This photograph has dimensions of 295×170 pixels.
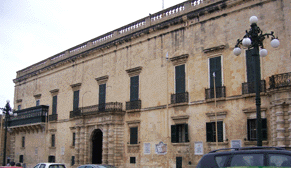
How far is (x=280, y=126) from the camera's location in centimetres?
1708

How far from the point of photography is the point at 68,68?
33.7 m

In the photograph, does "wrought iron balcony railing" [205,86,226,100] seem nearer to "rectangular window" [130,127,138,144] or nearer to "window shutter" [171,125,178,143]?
"window shutter" [171,125,178,143]

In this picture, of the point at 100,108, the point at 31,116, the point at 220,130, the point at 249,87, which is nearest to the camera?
the point at 249,87

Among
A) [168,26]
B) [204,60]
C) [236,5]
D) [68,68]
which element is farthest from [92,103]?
[236,5]

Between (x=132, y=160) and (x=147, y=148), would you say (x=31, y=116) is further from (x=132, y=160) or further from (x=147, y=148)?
(x=147, y=148)

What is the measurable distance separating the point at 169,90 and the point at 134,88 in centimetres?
353

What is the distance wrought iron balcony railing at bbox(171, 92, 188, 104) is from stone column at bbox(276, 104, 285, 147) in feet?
21.5

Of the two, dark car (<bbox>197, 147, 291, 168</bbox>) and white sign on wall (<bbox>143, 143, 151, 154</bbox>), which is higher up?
dark car (<bbox>197, 147, 291, 168</bbox>)

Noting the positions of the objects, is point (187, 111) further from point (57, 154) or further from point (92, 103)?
point (57, 154)

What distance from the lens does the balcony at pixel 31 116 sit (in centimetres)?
3494

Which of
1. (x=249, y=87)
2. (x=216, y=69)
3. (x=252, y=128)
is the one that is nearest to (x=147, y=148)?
(x=216, y=69)

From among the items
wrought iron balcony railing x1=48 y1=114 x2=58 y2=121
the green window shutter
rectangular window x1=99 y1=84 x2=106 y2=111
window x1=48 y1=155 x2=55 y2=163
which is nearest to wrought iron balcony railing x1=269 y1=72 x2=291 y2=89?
the green window shutter

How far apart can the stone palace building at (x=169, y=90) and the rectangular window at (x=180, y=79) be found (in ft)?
0.19

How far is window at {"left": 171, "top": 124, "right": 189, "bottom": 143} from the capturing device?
22.3m
